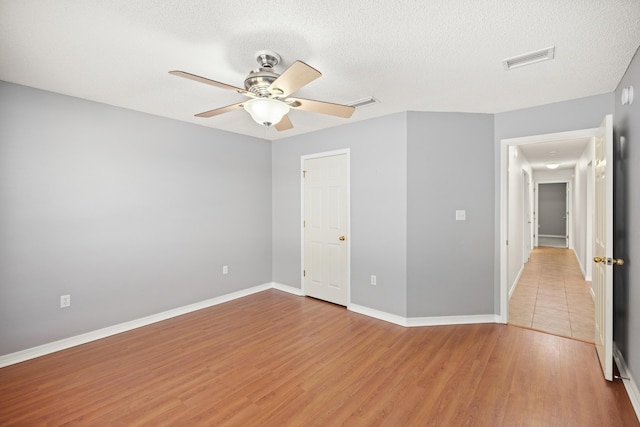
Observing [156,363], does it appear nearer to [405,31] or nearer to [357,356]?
[357,356]

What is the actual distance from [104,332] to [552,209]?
43.7 ft

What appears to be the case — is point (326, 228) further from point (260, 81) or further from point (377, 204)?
point (260, 81)

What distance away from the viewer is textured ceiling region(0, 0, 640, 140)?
1.64 m

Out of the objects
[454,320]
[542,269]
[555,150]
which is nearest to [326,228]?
[454,320]

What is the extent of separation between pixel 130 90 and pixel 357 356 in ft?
10.6

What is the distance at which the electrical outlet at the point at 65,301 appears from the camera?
2.88 meters

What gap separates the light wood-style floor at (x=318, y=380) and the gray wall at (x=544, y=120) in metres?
1.10

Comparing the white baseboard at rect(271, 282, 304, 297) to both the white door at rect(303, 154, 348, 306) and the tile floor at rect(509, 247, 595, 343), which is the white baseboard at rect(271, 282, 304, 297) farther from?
the tile floor at rect(509, 247, 595, 343)

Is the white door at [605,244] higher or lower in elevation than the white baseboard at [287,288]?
higher

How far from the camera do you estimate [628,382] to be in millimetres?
2221

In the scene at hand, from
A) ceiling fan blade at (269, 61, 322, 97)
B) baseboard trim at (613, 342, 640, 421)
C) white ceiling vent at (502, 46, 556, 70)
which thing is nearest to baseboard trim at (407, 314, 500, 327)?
baseboard trim at (613, 342, 640, 421)

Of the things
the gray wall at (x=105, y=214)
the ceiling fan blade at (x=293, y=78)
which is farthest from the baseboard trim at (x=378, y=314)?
the ceiling fan blade at (x=293, y=78)

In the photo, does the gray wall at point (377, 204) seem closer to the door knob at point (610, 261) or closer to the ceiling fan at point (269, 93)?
the ceiling fan at point (269, 93)

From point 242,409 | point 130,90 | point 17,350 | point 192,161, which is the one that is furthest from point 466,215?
point 17,350
